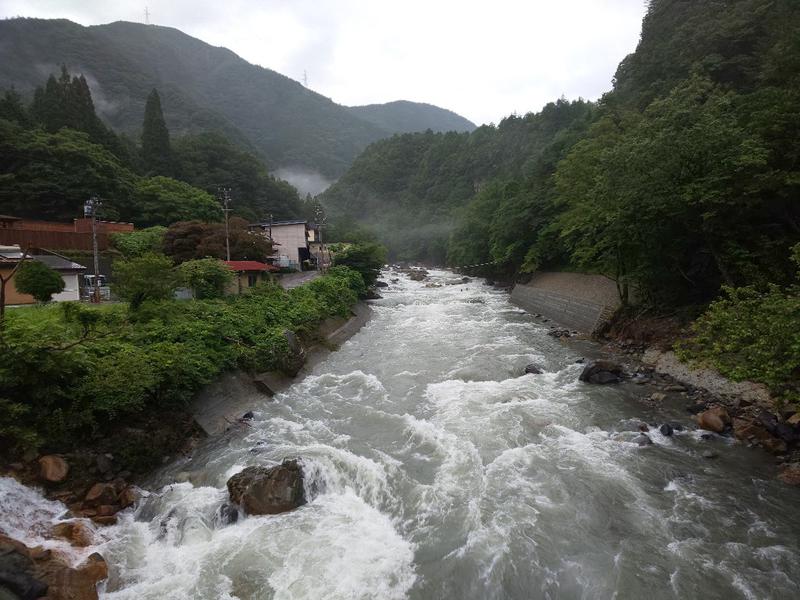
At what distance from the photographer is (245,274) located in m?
26.7

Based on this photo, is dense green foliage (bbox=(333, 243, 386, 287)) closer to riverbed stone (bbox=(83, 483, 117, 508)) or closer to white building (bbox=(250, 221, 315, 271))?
white building (bbox=(250, 221, 315, 271))

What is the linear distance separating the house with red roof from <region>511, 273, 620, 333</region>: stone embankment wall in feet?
60.8

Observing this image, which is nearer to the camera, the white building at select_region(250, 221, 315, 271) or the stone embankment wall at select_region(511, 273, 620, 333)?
the stone embankment wall at select_region(511, 273, 620, 333)

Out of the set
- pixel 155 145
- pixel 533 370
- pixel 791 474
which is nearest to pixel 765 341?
pixel 791 474

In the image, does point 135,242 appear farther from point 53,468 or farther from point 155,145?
point 155,145

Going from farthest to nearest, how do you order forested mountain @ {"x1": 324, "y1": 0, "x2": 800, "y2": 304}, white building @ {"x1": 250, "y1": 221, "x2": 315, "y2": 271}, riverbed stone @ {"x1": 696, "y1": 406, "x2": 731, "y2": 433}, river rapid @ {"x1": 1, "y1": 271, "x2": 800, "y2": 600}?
white building @ {"x1": 250, "y1": 221, "x2": 315, "y2": 271} → forested mountain @ {"x1": 324, "y1": 0, "x2": 800, "y2": 304} → riverbed stone @ {"x1": 696, "y1": 406, "x2": 731, "y2": 433} → river rapid @ {"x1": 1, "y1": 271, "x2": 800, "y2": 600}

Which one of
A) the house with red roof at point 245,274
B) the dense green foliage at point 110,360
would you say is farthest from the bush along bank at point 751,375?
the house with red roof at point 245,274

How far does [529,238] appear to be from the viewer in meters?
35.8

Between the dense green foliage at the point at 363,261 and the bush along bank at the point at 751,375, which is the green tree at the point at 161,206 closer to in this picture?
the dense green foliage at the point at 363,261

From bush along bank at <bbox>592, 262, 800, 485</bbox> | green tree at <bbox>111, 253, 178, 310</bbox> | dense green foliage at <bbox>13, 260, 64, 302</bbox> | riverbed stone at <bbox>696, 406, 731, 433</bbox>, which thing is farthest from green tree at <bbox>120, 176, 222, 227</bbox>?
riverbed stone at <bbox>696, 406, 731, 433</bbox>

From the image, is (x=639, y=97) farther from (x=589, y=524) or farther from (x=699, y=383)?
(x=589, y=524)

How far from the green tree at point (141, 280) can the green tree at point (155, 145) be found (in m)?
46.9

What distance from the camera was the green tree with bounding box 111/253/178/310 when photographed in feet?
47.2

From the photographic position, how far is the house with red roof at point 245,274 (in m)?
23.6
